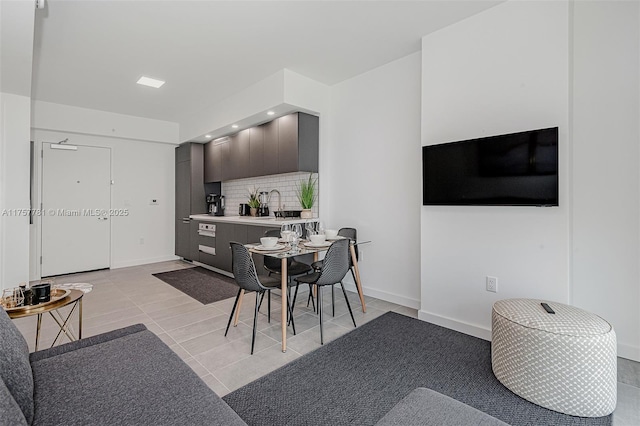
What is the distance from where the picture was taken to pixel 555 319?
187cm

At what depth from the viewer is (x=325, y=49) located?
337 centimetres

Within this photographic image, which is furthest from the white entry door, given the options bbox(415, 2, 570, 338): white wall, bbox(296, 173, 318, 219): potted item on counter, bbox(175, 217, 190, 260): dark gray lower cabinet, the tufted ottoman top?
the tufted ottoman top

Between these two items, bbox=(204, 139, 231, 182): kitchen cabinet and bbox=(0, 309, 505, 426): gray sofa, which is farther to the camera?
bbox=(204, 139, 231, 182): kitchen cabinet

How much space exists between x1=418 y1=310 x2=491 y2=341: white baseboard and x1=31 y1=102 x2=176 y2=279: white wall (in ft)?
18.2

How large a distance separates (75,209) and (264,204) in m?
3.41

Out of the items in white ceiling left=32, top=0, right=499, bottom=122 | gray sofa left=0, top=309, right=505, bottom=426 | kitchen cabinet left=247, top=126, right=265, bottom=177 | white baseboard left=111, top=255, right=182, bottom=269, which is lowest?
white baseboard left=111, top=255, right=182, bottom=269

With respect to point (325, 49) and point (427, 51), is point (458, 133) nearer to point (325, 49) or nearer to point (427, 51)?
point (427, 51)

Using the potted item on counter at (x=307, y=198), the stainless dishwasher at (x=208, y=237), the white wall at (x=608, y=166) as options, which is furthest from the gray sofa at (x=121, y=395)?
the stainless dishwasher at (x=208, y=237)

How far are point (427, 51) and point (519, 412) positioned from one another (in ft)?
10.0

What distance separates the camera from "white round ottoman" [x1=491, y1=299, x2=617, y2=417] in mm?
1715

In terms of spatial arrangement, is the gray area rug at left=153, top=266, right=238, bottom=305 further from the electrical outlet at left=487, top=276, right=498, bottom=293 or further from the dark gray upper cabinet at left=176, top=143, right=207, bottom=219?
the electrical outlet at left=487, top=276, right=498, bottom=293

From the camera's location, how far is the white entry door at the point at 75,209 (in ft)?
17.1

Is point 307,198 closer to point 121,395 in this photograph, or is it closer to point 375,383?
point 375,383

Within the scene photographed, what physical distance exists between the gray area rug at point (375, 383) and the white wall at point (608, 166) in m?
0.95
